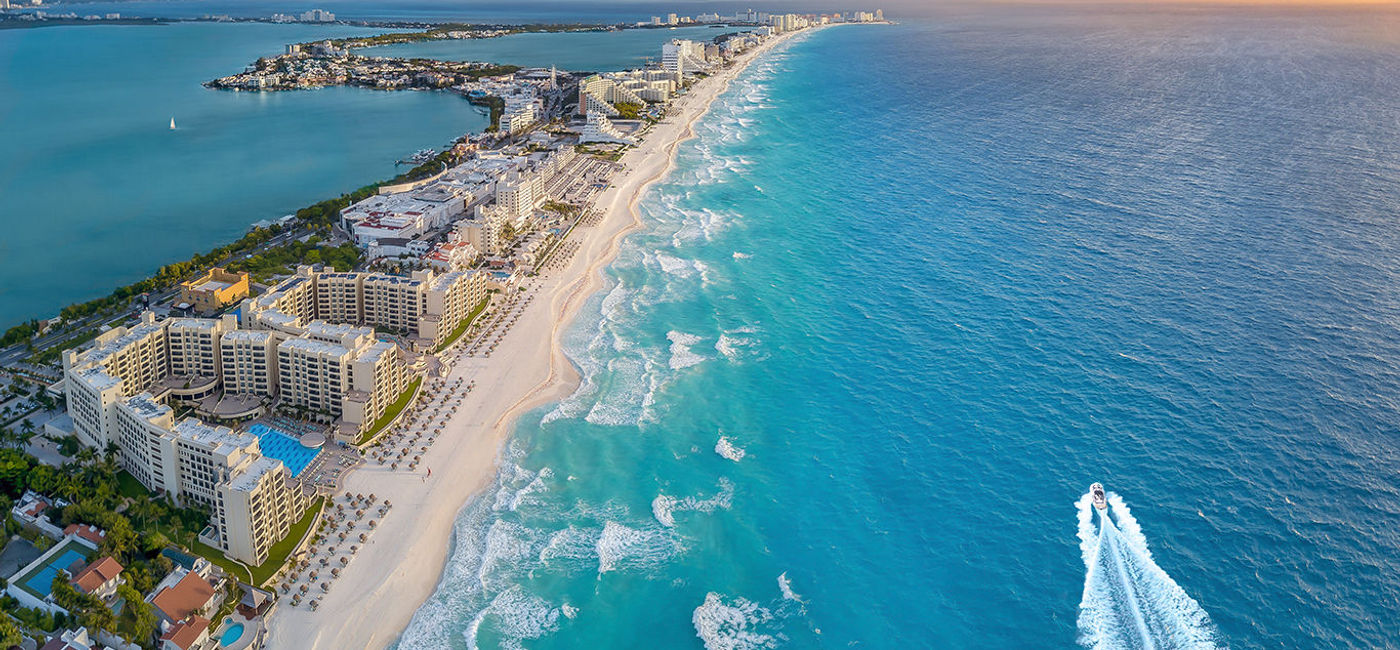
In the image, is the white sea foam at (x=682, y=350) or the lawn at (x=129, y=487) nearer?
the lawn at (x=129, y=487)

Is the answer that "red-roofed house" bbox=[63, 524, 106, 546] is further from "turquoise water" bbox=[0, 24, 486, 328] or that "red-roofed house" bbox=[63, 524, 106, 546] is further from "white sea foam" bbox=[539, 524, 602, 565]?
"turquoise water" bbox=[0, 24, 486, 328]

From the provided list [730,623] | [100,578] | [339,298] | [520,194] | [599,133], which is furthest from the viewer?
[599,133]

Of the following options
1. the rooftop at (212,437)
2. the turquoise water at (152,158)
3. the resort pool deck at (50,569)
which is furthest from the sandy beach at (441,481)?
the turquoise water at (152,158)

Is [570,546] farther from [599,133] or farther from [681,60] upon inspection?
[681,60]

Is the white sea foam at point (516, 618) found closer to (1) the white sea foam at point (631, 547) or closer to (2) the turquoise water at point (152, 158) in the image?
(1) the white sea foam at point (631, 547)

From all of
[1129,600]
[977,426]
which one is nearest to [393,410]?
[977,426]

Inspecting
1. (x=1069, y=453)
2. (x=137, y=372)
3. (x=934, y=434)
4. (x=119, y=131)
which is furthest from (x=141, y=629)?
(x=119, y=131)
